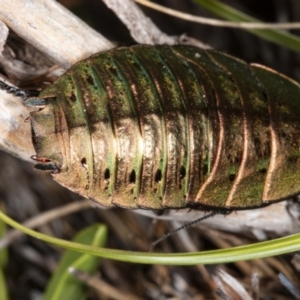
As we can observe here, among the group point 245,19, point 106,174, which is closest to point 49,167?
point 106,174

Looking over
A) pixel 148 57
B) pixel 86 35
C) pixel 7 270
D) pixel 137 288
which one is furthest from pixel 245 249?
pixel 7 270

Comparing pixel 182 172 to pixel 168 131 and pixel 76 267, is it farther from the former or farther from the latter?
pixel 76 267

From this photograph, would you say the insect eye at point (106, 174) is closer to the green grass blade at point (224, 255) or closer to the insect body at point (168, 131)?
the insect body at point (168, 131)

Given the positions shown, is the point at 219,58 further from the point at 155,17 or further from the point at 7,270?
the point at 7,270

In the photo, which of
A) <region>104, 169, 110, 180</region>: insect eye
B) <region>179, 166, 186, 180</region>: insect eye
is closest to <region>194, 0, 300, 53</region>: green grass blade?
<region>179, 166, 186, 180</region>: insect eye

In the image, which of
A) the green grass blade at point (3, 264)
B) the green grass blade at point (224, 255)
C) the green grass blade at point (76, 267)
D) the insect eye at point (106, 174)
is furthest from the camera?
the green grass blade at point (3, 264)

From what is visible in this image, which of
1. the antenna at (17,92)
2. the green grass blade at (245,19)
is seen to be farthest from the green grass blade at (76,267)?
the green grass blade at (245,19)
